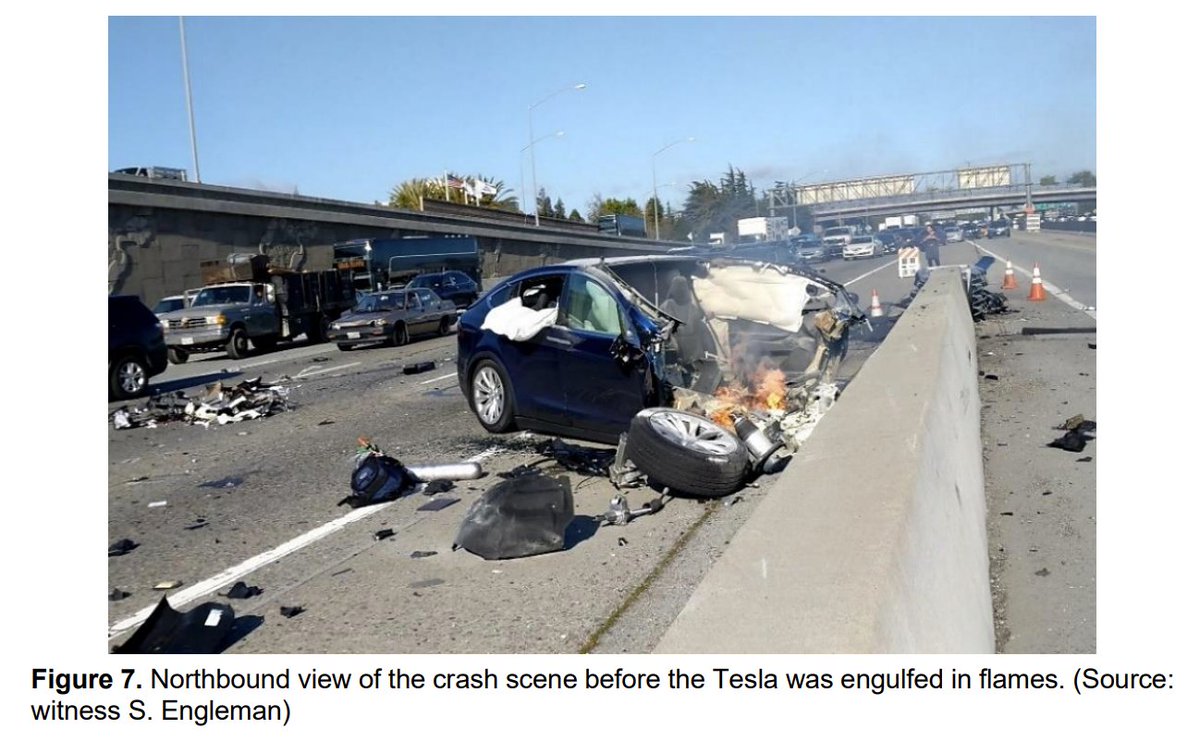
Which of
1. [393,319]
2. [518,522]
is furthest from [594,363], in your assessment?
[393,319]

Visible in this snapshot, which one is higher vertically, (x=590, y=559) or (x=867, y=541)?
(x=867, y=541)

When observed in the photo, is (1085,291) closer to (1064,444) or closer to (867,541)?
(1064,444)

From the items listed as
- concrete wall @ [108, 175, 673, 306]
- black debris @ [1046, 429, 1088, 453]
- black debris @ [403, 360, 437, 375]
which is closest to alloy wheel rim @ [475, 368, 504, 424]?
black debris @ [1046, 429, 1088, 453]

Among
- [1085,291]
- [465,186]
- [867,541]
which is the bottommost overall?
[867,541]

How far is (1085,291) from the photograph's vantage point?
23.1 metres

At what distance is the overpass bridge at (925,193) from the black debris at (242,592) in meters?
31.7

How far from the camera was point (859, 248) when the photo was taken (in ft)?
127

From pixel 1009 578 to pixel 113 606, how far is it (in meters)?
4.67

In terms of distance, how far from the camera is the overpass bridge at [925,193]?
3884 cm

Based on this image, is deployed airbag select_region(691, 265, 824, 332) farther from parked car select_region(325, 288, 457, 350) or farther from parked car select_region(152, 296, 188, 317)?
parked car select_region(152, 296, 188, 317)

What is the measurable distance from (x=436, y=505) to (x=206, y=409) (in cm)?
632

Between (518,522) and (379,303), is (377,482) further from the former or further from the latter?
(379,303)

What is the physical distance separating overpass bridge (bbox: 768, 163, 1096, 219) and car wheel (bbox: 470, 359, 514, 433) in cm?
2711
